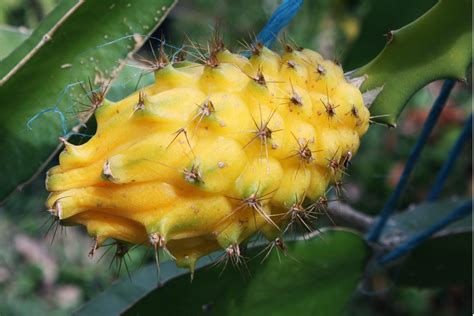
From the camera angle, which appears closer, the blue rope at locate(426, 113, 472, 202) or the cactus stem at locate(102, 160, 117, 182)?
the cactus stem at locate(102, 160, 117, 182)

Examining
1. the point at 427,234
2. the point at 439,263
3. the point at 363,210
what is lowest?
the point at 363,210

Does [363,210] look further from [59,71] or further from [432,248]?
[59,71]

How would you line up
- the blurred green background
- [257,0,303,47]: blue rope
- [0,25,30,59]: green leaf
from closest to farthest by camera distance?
[257,0,303,47]: blue rope
[0,25,30,59]: green leaf
the blurred green background

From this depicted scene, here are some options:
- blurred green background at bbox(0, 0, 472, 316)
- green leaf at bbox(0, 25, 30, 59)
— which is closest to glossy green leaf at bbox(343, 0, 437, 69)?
green leaf at bbox(0, 25, 30, 59)

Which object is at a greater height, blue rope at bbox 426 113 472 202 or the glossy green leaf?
the glossy green leaf

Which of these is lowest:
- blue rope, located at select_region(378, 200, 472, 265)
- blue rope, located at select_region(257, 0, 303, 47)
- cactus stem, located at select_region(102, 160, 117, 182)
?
blue rope, located at select_region(378, 200, 472, 265)

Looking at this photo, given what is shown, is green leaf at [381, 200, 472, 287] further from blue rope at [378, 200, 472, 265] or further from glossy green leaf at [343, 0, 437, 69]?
glossy green leaf at [343, 0, 437, 69]

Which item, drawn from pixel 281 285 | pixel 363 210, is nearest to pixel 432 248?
pixel 281 285

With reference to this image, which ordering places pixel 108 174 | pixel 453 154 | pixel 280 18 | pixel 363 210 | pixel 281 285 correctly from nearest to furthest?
pixel 108 174, pixel 280 18, pixel 281 285, pixel 453 154, pixel 363 210
